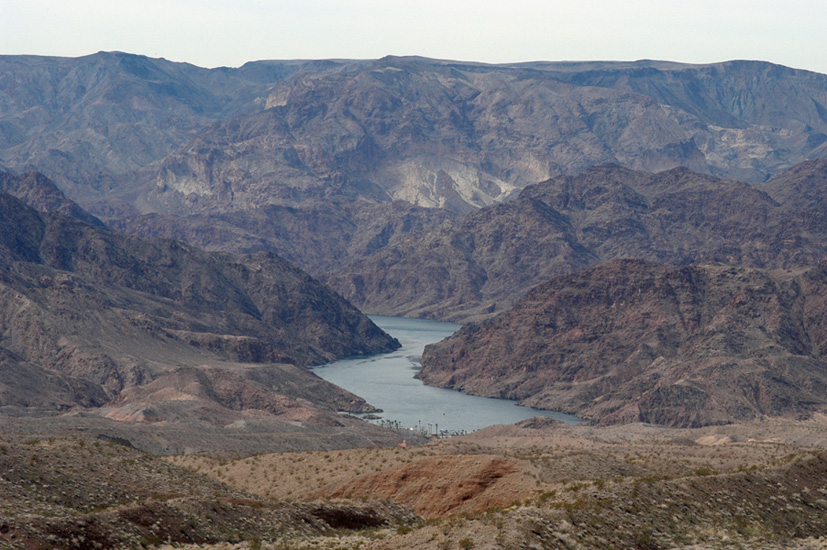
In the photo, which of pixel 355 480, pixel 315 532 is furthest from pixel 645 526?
pixel 355 480

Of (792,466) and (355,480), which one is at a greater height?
(792,466)

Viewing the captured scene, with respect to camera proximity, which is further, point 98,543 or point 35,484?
point 35,484

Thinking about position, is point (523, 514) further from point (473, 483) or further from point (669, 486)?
point (473, 483)

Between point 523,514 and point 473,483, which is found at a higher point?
point 523,514

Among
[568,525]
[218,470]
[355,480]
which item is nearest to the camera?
[568,525]

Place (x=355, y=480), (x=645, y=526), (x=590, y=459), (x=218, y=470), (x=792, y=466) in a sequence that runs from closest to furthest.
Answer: (x=645, y=526)
(x=792, y=466)
(x=355, y=480)
(x=590, y=459)
(x=218, y=470)

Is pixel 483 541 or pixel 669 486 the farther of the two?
pixel 669 486

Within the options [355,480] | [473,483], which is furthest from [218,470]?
[473,483]

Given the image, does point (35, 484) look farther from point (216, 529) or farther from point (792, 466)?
point (792, 466)

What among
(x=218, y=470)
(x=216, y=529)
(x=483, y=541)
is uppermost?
(x=483, y=541)

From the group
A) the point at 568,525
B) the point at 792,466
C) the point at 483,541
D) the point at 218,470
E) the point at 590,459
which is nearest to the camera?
the point at 483,541

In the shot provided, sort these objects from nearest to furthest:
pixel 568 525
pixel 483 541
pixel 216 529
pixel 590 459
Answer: pixel 483 541
pixel 568 525
pixel 216 529
pixel 590 459
